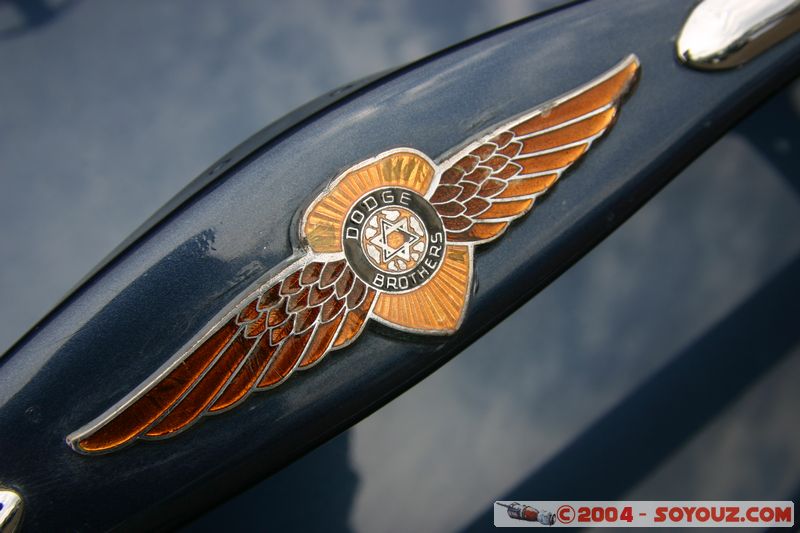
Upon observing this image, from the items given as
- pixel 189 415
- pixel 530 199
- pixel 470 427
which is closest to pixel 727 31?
pixel 530 199

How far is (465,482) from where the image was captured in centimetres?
135

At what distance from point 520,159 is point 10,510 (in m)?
1.01

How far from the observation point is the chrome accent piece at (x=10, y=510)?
1.05 meters

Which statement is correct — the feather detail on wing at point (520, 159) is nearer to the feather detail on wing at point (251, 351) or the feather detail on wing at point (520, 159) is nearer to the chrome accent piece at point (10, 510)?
the feather detail on wing at point (251, 351)

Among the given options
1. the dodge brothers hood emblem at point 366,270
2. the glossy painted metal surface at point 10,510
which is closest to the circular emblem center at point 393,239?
the dodge brothers hood emblem at point 366,270

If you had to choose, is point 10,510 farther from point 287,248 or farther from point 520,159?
point 520,159

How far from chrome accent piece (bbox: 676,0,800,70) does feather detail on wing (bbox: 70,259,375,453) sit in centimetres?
82

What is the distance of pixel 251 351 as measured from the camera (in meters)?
1.13

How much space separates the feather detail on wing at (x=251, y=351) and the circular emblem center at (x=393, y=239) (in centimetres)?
3

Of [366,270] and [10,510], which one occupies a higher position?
[366,270]

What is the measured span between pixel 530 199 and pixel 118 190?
31.8 inches

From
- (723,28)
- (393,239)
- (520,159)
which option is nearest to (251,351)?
(393,239)

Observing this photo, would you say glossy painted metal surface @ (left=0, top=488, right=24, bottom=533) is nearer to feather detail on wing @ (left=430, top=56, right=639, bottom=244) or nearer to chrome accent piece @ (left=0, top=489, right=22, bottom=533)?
chrome accent piece @ (left=0, top=489, right=22, bottom=533)

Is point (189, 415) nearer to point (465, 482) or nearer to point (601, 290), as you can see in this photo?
point (465, 482)
